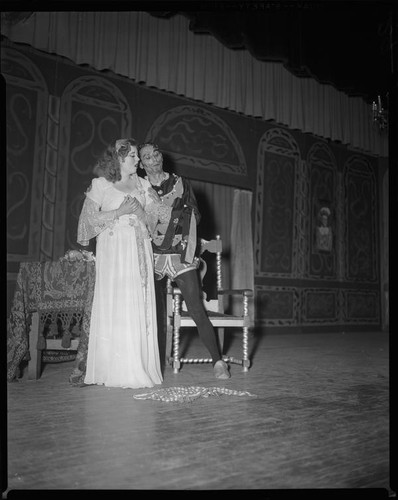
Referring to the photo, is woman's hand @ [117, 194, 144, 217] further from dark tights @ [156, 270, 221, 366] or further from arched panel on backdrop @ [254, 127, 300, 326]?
arched panel on backdrop @ [254, 127, 300, 326]

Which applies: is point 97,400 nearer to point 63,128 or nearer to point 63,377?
point 63,377

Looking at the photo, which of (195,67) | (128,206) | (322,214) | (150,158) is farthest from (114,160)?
(322,214)

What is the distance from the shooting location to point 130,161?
286 centimetres

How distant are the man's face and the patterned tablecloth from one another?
0.81 meters

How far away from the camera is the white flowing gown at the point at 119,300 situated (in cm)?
267

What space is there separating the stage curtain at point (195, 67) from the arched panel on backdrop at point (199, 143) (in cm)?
30

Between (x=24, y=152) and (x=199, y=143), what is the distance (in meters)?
2.52

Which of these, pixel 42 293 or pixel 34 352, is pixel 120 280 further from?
pixel 34 352

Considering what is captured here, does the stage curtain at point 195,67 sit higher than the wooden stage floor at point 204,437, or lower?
higher

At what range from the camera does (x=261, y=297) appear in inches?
285

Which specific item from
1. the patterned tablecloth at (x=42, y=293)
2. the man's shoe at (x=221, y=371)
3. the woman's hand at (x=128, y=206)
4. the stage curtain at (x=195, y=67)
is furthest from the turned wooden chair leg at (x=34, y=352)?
the stage curtain at (x=195, y=67)

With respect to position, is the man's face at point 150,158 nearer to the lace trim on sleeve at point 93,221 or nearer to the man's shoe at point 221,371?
the lace trim on sleeve at point 93,221

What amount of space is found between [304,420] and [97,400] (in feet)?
3.26

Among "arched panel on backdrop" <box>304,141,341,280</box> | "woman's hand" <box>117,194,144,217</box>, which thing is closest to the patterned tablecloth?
"woman's hand" <box>117,194,144,217</box>
